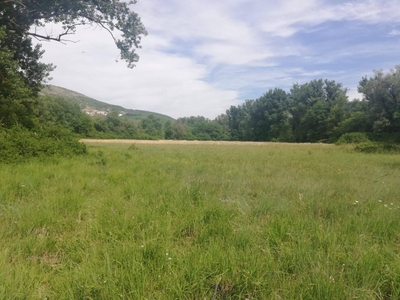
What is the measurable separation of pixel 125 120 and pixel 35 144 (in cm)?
9619

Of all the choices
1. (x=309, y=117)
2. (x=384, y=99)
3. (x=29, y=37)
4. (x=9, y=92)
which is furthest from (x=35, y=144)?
(x=309, y=117)

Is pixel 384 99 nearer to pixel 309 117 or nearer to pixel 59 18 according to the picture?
pixel 309 117

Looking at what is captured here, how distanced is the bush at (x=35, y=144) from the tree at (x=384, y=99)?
4381 centimetres

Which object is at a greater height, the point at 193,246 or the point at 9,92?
the point at 9,92

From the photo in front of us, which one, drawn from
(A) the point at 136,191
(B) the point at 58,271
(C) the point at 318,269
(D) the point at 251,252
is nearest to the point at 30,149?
(A) the point at 136,191

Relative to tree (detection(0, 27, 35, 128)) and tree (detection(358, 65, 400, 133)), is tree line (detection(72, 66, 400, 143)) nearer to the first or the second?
→ tree (detection(358, 65, 400, 133))

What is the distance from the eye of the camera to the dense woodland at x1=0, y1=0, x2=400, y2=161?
1024 centimetres

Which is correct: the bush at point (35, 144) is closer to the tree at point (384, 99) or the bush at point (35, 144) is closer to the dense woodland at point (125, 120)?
the dense woodland at point (125, 120)

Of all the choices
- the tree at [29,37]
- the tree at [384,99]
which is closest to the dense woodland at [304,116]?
the tree at [384,99]

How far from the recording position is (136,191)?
5.23 m

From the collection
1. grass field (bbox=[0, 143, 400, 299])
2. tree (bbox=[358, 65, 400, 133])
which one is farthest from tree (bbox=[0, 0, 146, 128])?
tree (bbox=[358, 65, 400, 133])

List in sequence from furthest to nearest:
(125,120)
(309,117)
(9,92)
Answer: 1. (125,120)
2. (309,117)
3. (9,92)

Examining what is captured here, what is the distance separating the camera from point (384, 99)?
39062mm

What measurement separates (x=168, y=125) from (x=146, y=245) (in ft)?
368
